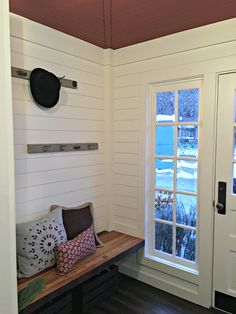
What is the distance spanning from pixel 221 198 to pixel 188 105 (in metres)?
0.89

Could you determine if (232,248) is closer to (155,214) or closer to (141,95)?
(155,214)

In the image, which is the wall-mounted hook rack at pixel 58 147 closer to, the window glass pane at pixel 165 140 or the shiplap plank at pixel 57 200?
the shiplap plank at pixel 57 200

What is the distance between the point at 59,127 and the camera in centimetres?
238

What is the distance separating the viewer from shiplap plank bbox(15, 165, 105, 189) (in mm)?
2096

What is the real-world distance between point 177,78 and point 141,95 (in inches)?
16.2

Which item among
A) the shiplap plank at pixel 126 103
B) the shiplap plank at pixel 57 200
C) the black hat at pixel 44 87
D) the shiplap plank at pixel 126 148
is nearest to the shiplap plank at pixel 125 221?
the shiplap plank at pixel 57 200

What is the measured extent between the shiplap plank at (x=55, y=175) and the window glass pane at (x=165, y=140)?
0.69m

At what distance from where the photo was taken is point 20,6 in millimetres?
1888

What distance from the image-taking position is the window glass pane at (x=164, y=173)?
2549 millimetres

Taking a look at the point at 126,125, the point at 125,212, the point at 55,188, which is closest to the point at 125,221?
the point at 125,212

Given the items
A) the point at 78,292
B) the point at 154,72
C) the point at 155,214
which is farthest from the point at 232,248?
the point at 154,72

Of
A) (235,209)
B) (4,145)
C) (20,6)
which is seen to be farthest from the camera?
(235,209)

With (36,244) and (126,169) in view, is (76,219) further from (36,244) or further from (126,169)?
(126,169)

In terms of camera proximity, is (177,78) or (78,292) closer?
(78,292)
